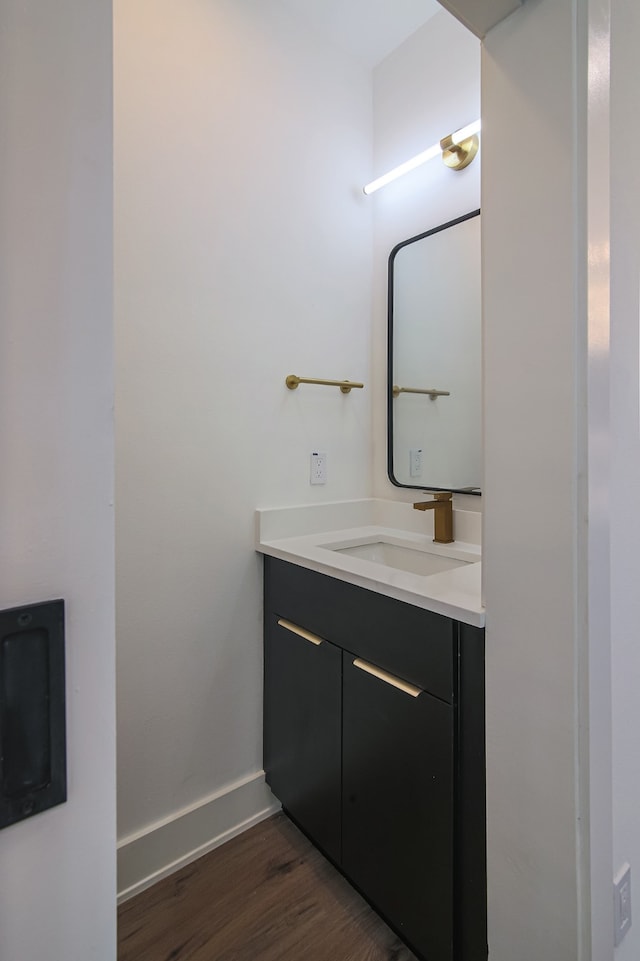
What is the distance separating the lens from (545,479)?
0.84m

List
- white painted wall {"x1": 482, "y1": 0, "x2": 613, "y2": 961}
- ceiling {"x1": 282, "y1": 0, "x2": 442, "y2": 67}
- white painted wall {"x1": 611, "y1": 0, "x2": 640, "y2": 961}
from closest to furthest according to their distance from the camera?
white painted wall {"x1": 482, "y1": 0, "x2": 613, "y2": 961}
white painted wall {"x1": 611, "y1": 0, "x2": 640, "y2": 961}
ceiling {"x1": 282, "y1": 0, "x2": 442, "y2": 67}

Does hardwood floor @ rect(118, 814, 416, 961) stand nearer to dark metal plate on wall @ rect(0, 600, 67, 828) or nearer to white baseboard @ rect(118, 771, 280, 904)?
white baseboard @ rect(118, 771, 280, 904)

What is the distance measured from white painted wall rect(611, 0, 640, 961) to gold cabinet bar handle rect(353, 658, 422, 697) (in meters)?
0.40

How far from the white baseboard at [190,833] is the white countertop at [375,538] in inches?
31.5

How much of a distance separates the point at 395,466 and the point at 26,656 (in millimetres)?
1609

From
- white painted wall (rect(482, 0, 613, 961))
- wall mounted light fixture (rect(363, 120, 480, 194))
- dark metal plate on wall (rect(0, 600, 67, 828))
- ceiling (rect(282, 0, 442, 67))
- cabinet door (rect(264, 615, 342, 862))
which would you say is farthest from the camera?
ceiling (rect(282, 0, 442, 67))

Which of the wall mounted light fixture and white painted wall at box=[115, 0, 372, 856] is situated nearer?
white painted wall at box=[115, 0, 372, 856]

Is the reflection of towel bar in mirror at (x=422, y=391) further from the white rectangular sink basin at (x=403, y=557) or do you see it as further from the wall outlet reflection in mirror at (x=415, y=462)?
the white rectangular sink basin at (x=403, y=557)

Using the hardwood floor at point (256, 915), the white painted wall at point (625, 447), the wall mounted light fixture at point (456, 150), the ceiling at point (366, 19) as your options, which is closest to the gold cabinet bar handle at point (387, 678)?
the white painted wall at point (625, 447)

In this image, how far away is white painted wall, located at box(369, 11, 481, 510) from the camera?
1.62 m

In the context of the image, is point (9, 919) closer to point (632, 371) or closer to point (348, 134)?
point (632, 371)

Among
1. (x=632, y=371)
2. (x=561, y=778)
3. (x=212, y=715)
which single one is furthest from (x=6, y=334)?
(x=212, y=715)

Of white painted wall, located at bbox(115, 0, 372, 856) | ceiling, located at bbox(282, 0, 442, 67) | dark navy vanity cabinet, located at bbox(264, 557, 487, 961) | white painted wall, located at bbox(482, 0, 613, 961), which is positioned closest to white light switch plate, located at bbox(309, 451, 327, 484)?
white painted wall, located at bbox(115, 0, 372, 856)

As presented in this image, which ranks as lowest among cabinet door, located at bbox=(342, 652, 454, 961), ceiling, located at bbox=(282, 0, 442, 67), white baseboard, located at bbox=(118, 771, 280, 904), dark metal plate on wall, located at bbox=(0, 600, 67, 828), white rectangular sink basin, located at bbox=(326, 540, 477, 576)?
white baseboard, located at bbox=(118, 771, 280, 904)
